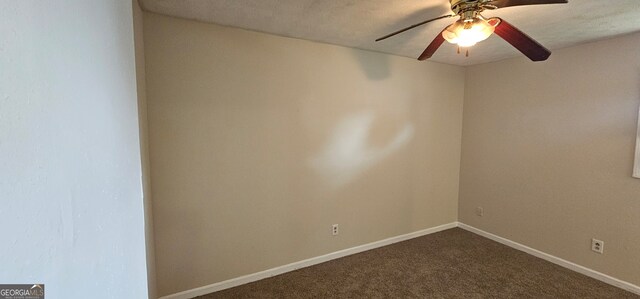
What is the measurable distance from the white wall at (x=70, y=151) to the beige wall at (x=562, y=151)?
139 inches

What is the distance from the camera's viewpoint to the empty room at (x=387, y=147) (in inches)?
76.6

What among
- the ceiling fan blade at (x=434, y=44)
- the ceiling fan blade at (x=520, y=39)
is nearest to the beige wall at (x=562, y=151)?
the ceiling fan blade at (x=520, y=39)

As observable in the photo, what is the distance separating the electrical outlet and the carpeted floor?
281mm

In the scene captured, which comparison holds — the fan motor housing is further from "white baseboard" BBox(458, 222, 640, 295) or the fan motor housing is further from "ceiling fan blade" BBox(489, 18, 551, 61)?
"white baseboard" BBox(458, 222, 640, 295)

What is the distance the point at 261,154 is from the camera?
93.6 inches

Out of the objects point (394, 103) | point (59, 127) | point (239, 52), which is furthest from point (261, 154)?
point (59, 127)

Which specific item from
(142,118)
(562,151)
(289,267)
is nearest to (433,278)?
(289,267)

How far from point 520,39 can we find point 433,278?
2091 mm

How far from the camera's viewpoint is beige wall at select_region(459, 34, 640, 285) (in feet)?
7.57

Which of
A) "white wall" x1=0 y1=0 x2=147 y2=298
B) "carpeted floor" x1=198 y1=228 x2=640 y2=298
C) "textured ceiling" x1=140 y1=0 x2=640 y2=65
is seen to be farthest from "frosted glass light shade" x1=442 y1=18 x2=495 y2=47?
"carpeted floor" x1=198 y1=228 x2=640 y2=298

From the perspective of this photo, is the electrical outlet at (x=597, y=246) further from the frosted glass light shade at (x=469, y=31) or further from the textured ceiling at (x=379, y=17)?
the frosted glass light shade at (x=469, y=31)

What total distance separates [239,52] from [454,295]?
2745 millimetres

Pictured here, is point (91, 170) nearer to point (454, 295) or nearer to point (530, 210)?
point (454, 295)

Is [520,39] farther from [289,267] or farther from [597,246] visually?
[289,267]
